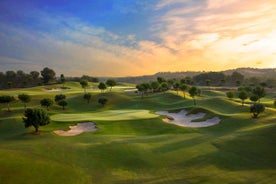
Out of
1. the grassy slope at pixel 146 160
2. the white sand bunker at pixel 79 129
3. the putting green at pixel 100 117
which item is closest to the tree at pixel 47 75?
the putting green at pixel 100 117

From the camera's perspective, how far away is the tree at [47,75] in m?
142

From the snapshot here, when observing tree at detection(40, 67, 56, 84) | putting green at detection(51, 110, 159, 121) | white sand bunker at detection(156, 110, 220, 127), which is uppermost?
tree at detection(40, 67, 56, 84)

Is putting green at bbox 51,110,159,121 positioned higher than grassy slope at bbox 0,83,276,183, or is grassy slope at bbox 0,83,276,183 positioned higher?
putting green at bbox 51,110,159,121

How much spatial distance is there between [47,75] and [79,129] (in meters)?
112

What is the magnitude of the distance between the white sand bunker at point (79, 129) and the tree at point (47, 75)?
358 ft

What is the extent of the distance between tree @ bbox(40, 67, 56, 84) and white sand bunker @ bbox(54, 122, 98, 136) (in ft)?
358

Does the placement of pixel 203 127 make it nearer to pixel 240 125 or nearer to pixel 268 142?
pixel 240 125

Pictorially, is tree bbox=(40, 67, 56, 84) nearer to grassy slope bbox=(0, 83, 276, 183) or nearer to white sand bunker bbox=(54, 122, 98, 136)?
white sand bunker bbox=(54, 122, 98, 136)

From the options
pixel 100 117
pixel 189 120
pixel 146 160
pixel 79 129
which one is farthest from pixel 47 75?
pixel 146 160

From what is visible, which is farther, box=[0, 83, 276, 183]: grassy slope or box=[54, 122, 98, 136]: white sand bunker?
box=[54, 122, 98, 136]: white sand bunker

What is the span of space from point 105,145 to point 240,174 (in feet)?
46.2

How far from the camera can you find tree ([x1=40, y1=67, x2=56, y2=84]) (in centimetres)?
14175

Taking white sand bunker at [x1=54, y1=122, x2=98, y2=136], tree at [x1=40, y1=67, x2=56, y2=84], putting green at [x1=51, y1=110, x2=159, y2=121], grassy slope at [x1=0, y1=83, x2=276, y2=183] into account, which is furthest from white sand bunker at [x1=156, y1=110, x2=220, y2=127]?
tree at [x1=40, y1=67, x2=56, y2=84]

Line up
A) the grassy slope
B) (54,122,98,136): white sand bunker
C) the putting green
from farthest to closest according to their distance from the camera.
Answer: the putting green < (54,122,98,136): white sand bunker < the grassy slope
